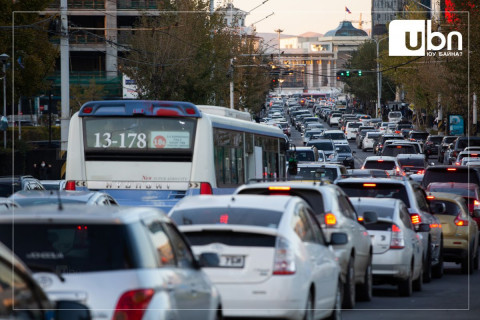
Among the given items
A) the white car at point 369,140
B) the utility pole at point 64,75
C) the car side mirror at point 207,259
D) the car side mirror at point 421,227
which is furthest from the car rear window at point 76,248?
the white car at point 369,140

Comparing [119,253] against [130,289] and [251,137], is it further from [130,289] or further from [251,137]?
[251,137]

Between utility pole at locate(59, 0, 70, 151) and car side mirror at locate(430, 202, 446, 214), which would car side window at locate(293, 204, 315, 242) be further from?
utility pole at locate(59, 0, 70, 151)

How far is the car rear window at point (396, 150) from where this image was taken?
5053cm

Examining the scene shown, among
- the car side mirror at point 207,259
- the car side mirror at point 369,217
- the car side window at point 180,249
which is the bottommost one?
the car side mirror at point 369,217

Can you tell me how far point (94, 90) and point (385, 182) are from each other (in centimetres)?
7014

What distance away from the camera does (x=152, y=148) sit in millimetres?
21812

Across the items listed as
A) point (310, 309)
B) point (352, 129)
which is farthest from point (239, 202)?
point (352, 129)

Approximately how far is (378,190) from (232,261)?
898cm

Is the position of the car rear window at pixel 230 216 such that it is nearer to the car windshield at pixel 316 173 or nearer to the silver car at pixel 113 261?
the silver car at pixel 113 261

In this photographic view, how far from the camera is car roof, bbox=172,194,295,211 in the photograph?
1103cm

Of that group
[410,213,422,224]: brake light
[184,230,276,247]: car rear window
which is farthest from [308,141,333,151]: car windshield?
[184,230,276,247]: car rear window

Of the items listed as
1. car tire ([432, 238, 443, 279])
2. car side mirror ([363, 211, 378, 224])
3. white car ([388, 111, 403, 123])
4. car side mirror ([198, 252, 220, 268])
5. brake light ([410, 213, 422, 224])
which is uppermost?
white car ([388, 111, 403, 123])

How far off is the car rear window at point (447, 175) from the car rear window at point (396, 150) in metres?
19.7

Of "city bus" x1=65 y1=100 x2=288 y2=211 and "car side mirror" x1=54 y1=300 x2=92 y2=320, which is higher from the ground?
"city bus" x1=65 y1=100 x2=288 y2=211
